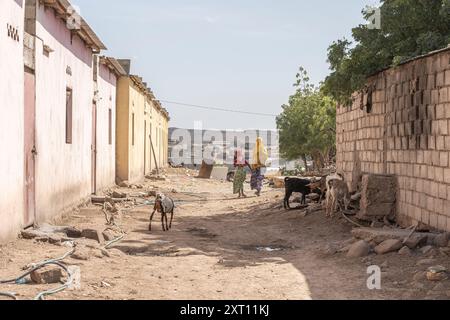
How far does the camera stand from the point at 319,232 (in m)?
11.6

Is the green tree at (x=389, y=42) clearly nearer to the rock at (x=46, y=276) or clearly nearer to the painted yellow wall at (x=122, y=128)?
the rock at (x=46, y=276)

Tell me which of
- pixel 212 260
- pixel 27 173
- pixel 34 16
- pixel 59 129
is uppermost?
pixel 34 16

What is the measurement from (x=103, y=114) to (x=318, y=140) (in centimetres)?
1614

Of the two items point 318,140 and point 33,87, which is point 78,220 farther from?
point 318,140

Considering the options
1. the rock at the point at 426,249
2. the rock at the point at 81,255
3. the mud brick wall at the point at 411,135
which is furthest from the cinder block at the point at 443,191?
the rock at the point at 81,255

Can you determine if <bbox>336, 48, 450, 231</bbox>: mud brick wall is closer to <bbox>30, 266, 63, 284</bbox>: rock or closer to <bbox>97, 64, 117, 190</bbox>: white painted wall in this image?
<bbox>30, 266, 63, 284</bbox>: rock

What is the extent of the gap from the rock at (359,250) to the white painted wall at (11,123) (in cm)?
466

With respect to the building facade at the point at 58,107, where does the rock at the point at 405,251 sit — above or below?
below

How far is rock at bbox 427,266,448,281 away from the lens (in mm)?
7023

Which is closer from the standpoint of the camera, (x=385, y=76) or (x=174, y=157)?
(x=385, y=76)

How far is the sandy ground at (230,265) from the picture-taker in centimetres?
668

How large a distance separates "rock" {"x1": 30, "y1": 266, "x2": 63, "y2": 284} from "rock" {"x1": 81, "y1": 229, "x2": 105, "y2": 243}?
3.05m

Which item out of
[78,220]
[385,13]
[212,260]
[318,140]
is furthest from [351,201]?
[318,140]

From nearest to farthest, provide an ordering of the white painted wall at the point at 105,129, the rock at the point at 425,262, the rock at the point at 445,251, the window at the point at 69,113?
the rock at the point at 425,262 < the rock at the point at 445,251 < the window at the point at 69,113 < the white painted wall at the point at 105,129
